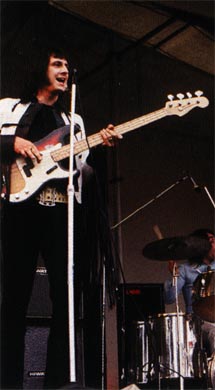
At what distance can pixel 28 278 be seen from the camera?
2430 mm

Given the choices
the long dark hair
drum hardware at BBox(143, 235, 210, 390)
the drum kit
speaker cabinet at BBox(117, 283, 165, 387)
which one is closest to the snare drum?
the drum kit

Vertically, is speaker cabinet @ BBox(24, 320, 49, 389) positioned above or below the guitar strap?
below

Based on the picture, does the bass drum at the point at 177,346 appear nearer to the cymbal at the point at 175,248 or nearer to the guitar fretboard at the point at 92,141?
the cymbal at the point at 175,248

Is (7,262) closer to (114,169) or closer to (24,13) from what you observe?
(24,13)

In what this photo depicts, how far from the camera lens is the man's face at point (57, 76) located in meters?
2.69

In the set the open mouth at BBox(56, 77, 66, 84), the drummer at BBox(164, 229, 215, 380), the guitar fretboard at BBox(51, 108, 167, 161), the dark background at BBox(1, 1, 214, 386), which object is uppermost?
the dark background at BBox(1, 1, 214, 386)

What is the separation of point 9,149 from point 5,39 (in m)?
0.64

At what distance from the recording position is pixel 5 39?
2.89m

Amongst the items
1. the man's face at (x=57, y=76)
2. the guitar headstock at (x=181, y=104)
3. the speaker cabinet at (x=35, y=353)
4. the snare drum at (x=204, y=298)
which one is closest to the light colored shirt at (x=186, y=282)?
the snare drum at (x=204, y=298)

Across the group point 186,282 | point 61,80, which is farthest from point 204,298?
point 61,80

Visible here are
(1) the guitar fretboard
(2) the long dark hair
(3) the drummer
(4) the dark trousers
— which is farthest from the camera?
(3) the drummer

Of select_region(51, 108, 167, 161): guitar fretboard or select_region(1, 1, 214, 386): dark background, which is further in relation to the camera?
select_region(1, 1, 214, 386): dark background

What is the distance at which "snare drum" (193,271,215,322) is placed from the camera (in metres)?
3.36

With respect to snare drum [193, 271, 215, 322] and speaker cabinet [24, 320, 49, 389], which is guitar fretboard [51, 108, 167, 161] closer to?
speaker cabinet [24, 320, 49, 389]
